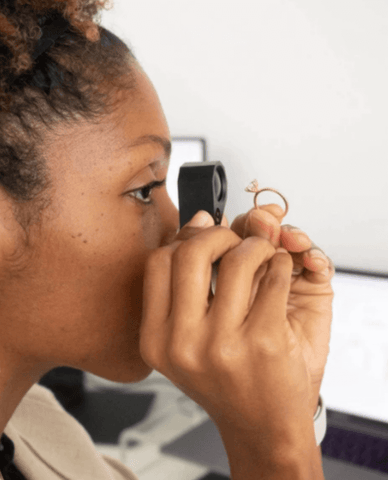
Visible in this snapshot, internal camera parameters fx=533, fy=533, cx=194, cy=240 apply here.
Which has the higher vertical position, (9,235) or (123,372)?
(9,235)

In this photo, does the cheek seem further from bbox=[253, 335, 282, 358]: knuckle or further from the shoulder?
the shoulder

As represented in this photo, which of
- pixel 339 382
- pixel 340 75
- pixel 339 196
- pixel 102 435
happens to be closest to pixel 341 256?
pixel 339 196

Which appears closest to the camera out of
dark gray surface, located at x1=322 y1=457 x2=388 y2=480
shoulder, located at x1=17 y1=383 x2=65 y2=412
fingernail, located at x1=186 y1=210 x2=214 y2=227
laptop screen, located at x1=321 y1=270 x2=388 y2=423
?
fingernail, located at x1=186 y1=210 x2=214 y2=227

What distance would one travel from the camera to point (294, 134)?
4.59ft

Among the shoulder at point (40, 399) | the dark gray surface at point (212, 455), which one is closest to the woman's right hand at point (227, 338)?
the shoulder at point (40, 399)

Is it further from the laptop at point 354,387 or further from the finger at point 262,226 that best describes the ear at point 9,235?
the laptop at point 354,387

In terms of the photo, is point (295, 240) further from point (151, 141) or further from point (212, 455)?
point (212, 455)

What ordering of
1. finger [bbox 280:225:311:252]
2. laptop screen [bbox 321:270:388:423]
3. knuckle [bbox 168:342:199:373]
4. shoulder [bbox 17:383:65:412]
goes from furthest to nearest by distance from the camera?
1. laptop screen [bbox 321:270:388:423]
2. shoulder [bbox 17:383:65:412]
3. finger [bbox 280:225:311:252]
4. knuckle [bbox 168:342:199:373]

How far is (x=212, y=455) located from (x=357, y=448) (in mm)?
331

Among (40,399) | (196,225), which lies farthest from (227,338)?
(40,399)

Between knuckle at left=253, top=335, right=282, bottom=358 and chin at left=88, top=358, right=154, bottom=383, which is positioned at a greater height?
knuckle at left=253, top=335, right=282, bottom=358

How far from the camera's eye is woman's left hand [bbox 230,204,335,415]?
28.3 inches

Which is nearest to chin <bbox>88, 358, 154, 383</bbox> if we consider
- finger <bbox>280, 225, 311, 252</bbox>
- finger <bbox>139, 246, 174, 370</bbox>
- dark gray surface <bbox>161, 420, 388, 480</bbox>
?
finger <bbox>139, 246, 174, 370</bbox>

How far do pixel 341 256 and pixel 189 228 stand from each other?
88 cm
